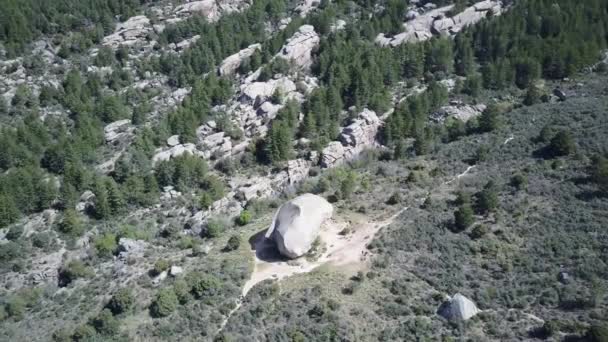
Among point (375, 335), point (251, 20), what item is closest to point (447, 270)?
point (375, 335)

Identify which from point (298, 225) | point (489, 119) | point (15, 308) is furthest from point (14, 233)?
point (489, 119)

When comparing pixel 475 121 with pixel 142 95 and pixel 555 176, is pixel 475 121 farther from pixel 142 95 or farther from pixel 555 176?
pixel 142 95

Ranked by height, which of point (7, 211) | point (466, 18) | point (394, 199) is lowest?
point (394, 199)

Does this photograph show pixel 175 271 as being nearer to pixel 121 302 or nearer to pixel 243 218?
pixel 121 302

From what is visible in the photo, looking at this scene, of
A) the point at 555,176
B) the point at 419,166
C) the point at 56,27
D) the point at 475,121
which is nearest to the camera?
the point at 555,176

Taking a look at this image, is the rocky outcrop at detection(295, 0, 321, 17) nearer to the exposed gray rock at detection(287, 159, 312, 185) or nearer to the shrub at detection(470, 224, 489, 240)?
the exposed gray rock at detection(287, 159, 312, 185)

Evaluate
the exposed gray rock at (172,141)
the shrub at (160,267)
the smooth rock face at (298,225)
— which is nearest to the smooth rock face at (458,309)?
the smooth rock face at (298,225)
